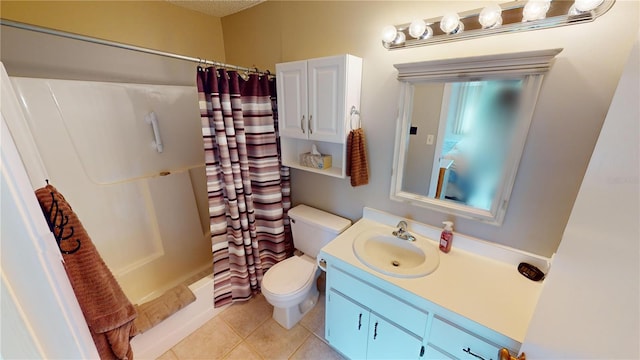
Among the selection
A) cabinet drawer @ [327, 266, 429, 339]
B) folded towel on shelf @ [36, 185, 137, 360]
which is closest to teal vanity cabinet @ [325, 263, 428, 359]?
cabinet drawer @ [327, 266, 429, 339]

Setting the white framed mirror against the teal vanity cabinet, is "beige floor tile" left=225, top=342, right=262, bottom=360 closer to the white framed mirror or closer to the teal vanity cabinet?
the teal vanity cabinet

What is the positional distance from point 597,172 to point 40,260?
90 cm

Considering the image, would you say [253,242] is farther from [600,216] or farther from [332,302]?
[600,216]

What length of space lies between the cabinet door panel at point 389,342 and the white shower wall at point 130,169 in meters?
1.68

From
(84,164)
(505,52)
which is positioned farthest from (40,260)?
(84,164)

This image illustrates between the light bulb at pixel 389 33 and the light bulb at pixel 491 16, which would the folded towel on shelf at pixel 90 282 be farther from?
the light bulb at pixel 491 16

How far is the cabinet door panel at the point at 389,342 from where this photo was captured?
111 centimetres

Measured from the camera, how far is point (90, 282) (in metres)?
0.71

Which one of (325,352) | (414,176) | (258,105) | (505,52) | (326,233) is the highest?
(505,52)

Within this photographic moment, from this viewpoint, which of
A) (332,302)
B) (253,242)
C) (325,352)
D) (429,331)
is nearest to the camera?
(429,331)

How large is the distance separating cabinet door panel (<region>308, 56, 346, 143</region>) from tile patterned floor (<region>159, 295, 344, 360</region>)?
4.45 ft

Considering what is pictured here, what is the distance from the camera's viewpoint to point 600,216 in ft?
1.29

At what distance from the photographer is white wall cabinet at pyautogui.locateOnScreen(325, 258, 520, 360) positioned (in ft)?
3.04

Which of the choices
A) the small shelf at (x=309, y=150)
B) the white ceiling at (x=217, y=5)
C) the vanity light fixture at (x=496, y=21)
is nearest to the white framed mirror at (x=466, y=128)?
the vanity light fixture at (x=496, y=21)
